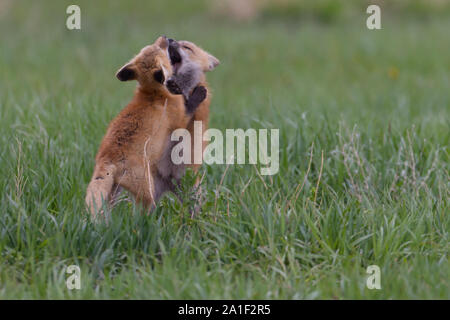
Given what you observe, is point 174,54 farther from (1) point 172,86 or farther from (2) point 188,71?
(1) point 172,86

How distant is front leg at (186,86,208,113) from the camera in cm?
420

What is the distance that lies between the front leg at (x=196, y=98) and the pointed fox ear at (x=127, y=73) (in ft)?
1.27

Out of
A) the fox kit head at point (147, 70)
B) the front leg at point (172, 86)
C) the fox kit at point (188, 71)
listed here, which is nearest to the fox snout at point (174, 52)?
the fox kit at point (188, 71)

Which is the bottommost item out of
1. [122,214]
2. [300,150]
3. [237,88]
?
[122,214]

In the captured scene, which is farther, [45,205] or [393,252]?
[45,205]

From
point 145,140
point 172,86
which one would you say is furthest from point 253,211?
point 172,86

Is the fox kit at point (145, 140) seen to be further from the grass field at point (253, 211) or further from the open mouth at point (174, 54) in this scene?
the grass field at point (253, 211)

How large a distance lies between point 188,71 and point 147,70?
0.36m

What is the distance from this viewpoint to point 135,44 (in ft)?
36.6

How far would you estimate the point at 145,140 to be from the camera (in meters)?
3.92

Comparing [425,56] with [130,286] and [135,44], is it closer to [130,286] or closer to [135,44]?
[135,44]

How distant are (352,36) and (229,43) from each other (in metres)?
2.35

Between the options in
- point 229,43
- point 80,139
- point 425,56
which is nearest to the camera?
point 80,139
